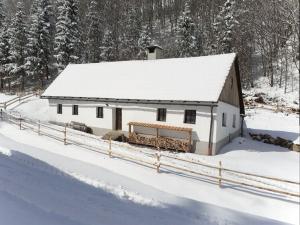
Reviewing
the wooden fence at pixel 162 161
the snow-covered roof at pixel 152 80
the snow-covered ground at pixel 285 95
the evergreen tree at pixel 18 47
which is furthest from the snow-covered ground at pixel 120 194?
the evergreen tree at pixel 18 47

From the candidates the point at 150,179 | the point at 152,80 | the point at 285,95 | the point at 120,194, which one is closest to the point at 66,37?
the point at 152,80

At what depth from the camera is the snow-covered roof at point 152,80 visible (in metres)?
19.7

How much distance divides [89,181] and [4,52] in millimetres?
43204

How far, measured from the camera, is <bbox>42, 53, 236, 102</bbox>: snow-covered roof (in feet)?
64.6

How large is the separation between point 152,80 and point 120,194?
44.3 feet

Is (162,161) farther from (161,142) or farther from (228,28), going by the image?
(228,28)

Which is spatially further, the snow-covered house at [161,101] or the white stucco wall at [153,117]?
the snow-covered house at [161,101]

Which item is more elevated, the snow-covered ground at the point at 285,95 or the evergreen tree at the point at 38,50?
the evergreen tree at the point at 38,50

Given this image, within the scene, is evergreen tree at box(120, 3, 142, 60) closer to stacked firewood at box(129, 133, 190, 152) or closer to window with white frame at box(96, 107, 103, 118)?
window with white frame at box(96, 107, 103, 118)

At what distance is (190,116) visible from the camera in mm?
19344

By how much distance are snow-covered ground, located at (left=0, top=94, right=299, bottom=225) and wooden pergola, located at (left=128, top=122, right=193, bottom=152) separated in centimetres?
507

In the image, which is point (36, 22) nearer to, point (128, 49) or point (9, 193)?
point (128, 49)

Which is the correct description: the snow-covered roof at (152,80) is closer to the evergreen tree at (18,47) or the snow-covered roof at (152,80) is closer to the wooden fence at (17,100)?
the wooden fence at (17,100)

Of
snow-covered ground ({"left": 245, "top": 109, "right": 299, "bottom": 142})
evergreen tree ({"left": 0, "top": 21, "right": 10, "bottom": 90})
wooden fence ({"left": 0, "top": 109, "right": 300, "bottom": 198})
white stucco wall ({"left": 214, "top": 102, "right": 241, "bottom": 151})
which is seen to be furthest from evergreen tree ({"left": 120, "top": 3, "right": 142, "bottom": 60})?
snow-covered ground ({"left": 245, "top": 109, "right": 299, "bottom": 142})
